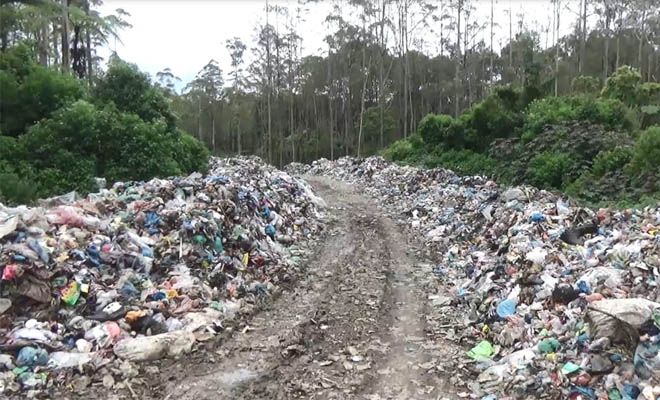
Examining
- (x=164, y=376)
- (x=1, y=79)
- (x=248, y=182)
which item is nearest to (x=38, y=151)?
(x=1, y=79)

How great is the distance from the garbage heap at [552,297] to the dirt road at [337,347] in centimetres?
38

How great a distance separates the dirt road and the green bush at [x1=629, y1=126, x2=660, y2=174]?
3.92 meters

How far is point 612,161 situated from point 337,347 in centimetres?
680

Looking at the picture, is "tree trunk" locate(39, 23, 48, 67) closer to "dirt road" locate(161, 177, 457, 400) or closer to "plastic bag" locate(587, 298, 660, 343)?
"dirt road" locate(161, 177, 457, 400)

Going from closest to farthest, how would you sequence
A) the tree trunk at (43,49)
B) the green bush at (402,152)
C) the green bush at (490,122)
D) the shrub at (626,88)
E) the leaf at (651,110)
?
the leaf at (651,110), the green bush at (490,122), the tree trunk at (43,49), the shrub at (626,88), the green bush at (402,152)

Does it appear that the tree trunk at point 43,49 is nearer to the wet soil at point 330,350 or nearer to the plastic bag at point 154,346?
the wet soil at point 330,350

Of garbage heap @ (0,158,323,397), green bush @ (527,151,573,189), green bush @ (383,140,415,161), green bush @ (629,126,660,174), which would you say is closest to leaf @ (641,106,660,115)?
green bush @ (527,151,573,189)

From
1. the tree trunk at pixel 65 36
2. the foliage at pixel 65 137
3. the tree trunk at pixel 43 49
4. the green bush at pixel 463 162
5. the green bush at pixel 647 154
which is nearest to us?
the green bush at pixel 647 154

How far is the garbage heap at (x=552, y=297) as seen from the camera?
3.56 meters

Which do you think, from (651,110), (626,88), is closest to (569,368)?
(651,110)

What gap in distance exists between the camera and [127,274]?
17.6 ft

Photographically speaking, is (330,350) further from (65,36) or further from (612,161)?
(65,36)

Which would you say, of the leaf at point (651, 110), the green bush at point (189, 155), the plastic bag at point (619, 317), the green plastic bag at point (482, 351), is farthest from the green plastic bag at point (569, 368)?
the leaf at point (651, 110)

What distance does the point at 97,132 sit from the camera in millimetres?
10133
